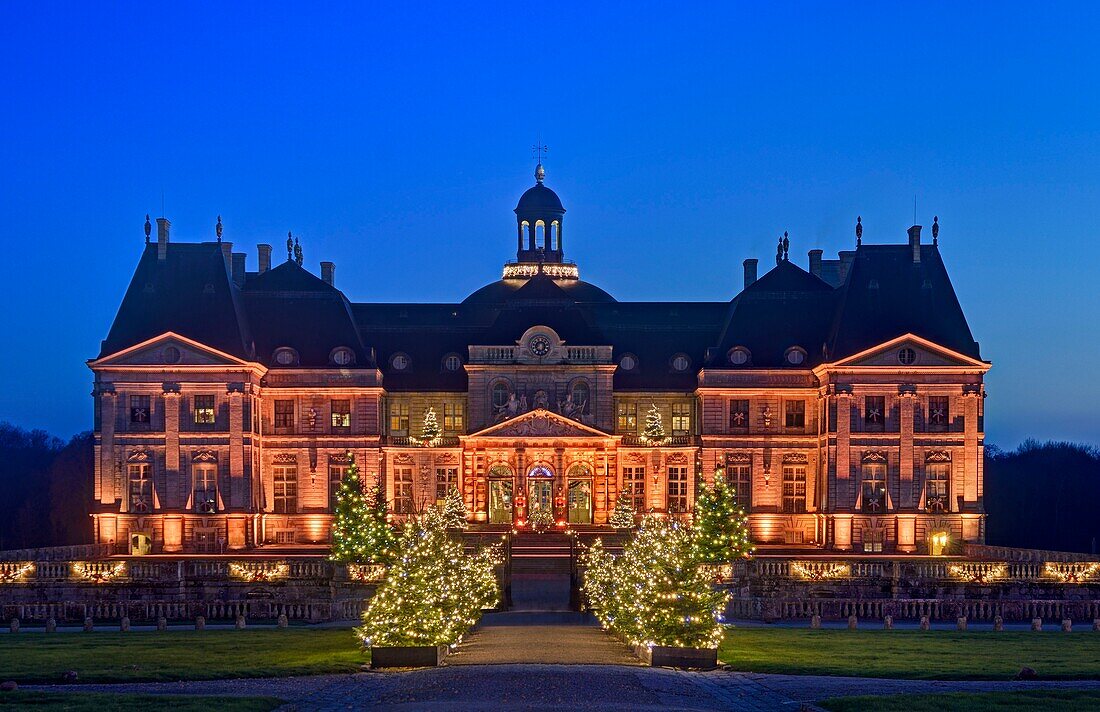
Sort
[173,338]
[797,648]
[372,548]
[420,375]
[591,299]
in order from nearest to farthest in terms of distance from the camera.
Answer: [797,648], [372,548], [173,338], [420,375], [591,299]

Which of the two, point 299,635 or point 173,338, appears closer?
point 299,635

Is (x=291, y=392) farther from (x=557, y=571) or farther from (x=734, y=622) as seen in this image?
(x=734, y=622)

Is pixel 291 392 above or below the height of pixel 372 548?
above

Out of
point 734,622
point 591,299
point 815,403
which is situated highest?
point 591,299

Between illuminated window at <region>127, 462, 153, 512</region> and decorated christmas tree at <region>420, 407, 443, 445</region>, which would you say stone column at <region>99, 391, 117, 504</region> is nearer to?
illuminated window at <region>127, 462, 153, 512</region>

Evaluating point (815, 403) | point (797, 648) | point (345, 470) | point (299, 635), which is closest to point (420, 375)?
point (345, 470)

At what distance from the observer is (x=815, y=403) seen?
3206 inches

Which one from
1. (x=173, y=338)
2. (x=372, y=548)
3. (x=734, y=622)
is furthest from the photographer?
A: (x=173, y=338)

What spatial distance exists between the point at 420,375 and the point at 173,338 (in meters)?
13.5

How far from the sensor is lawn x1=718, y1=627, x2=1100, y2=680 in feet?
116

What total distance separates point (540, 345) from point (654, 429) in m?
7.24

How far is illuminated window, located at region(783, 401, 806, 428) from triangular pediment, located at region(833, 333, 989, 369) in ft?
14.2

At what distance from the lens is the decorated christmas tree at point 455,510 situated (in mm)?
73438

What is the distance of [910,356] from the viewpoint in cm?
7806
